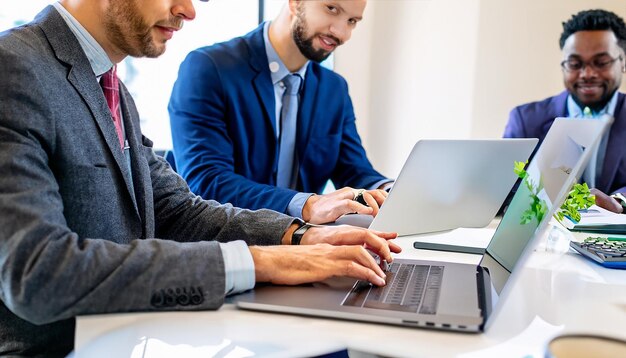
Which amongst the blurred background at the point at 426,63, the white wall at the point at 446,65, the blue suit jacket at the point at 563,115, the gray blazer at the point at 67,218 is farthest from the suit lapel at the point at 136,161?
the white wall at the point at 446,65

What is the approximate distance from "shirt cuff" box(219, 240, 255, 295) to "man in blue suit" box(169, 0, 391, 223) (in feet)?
2.88

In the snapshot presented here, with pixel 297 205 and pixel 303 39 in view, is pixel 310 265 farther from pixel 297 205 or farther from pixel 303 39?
pixel 303 39

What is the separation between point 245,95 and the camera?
2.05 metres

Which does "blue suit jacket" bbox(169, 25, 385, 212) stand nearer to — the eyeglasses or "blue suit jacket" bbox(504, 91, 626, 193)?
"blue suit jacket" bbox(504, 91, 626, 193)

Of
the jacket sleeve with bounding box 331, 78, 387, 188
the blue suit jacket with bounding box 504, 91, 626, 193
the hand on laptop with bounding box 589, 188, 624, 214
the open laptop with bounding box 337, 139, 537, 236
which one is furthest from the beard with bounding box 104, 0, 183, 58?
the blue suit jacket with bounding box 504, 91, 626, 193

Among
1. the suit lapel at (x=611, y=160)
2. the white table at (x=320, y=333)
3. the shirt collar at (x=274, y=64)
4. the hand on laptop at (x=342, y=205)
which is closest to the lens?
the white table at (x=320, y=333)

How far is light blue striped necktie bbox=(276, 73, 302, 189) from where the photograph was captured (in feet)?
7.09

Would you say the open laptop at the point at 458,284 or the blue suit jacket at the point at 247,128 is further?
the blue suit jacket at the point at 247,128

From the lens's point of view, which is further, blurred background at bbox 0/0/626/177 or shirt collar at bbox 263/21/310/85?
blurred background at bbox 0/0/626/177

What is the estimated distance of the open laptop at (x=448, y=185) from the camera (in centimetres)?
127

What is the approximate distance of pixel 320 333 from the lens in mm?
721

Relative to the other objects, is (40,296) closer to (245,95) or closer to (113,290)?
(113,290)

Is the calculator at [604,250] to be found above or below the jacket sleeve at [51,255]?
below

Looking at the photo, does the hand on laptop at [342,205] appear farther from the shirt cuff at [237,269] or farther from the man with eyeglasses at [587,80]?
the man with eyeglasses at [587,80]
